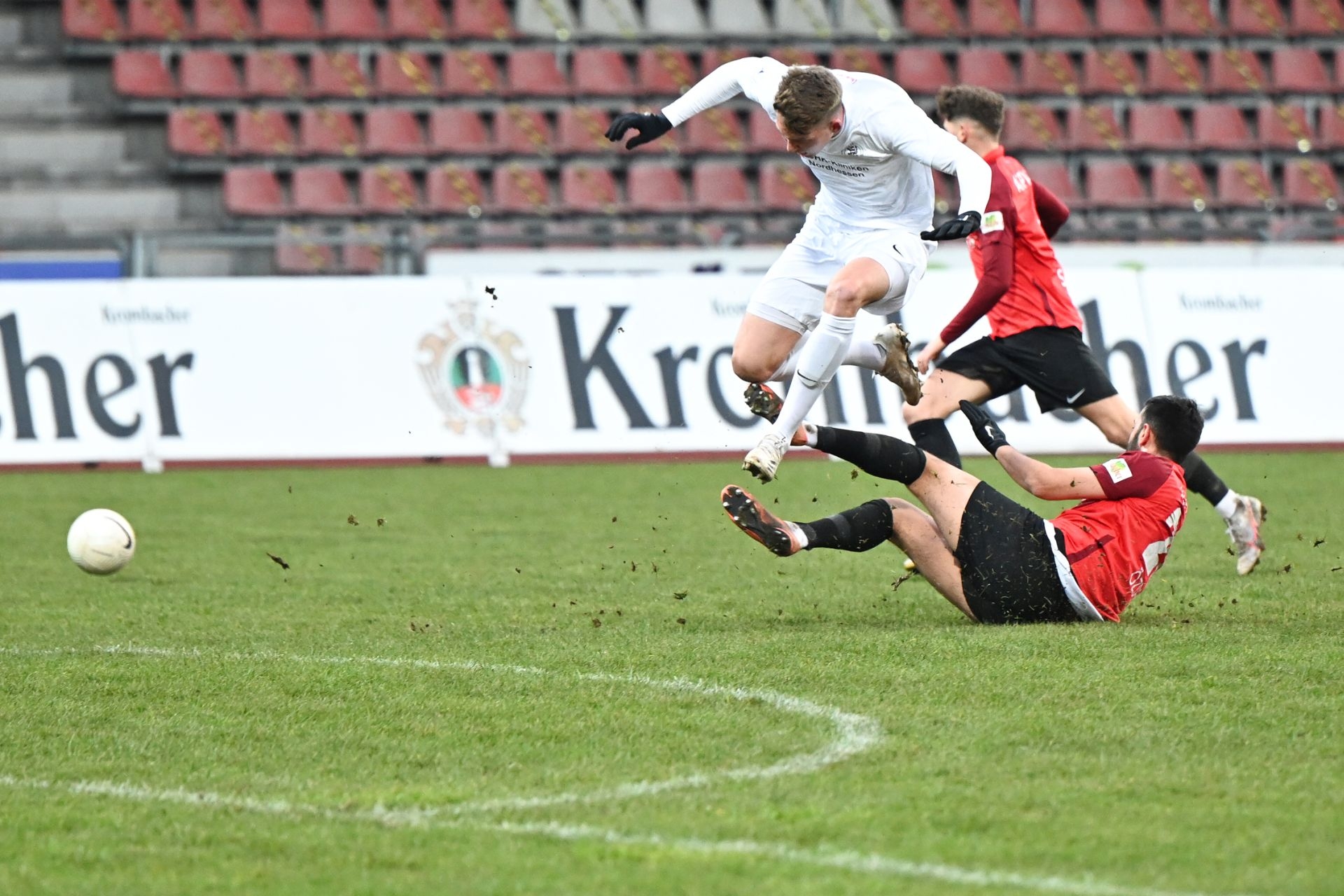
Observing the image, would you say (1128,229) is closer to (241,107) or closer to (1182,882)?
(241,107)

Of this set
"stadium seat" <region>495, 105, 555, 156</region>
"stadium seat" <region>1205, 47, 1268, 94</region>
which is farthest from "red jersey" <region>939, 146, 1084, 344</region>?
"stadium seat" <region>1205, 47, 1268, 94</region>

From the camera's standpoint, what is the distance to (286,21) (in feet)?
69.9

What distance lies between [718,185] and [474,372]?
7.51 meters

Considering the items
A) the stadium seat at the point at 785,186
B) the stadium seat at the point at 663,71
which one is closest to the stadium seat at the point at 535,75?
the stadium seat at the point at 663,71

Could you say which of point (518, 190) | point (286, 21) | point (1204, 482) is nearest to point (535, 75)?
point (518, 190)

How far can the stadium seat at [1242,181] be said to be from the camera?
2122 centimetres

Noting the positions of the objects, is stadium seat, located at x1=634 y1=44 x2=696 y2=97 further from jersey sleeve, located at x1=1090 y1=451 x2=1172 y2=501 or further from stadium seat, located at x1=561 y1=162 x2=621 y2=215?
jersey sleeve, located at x1=1090 y1=451 x2=1172 y2=501

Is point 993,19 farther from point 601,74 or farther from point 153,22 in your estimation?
point 153,22

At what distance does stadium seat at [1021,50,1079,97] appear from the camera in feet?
71.8

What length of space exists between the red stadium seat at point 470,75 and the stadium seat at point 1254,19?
30.9 feet

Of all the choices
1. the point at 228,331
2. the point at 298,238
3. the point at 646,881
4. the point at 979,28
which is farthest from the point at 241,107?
the point at 646,881

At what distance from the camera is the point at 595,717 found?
4.83 metres

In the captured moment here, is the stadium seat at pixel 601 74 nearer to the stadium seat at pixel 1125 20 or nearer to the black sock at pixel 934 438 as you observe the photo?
the stadium seat at pixel 1125 20

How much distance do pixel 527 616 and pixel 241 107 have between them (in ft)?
49.7
